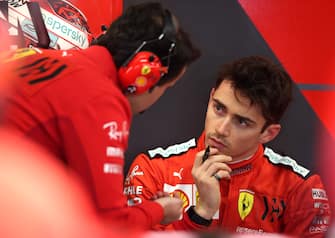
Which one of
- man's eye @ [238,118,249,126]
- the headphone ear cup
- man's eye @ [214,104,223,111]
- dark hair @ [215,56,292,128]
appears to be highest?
the headphone ear cup

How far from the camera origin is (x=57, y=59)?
117cm

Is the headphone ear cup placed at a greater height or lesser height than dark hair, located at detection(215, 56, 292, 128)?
greater

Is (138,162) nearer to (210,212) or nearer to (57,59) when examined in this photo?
(210,212)

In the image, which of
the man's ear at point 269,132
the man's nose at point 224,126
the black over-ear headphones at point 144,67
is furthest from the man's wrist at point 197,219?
the black over-ear headphones at point 144,67

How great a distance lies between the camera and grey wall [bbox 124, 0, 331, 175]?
2.22 m

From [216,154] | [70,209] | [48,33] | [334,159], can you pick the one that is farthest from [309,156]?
[70,209]

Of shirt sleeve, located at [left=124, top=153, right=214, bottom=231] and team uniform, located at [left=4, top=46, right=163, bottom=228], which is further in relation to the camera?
shirt sleeve, located at [left=124, top=153, right=214, bottom=231]

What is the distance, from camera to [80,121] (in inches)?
41.3

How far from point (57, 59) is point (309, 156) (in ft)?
4.60

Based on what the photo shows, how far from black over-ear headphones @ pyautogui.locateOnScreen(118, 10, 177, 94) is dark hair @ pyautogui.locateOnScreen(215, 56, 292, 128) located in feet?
2.12

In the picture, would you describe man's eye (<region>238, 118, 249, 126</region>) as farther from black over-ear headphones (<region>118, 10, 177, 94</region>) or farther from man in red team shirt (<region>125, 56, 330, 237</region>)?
black over-ear headphones (<region>118, 10, 177, 94</region>)

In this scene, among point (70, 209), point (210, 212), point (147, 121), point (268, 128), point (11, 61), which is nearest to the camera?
point (70, 209)

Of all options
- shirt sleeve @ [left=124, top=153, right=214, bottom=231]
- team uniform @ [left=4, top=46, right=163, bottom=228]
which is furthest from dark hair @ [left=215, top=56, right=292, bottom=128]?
team uniform @ [left=4, top=46, right=163, bottom=228]

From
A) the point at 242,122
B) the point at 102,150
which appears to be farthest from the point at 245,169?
the point at 102,150
